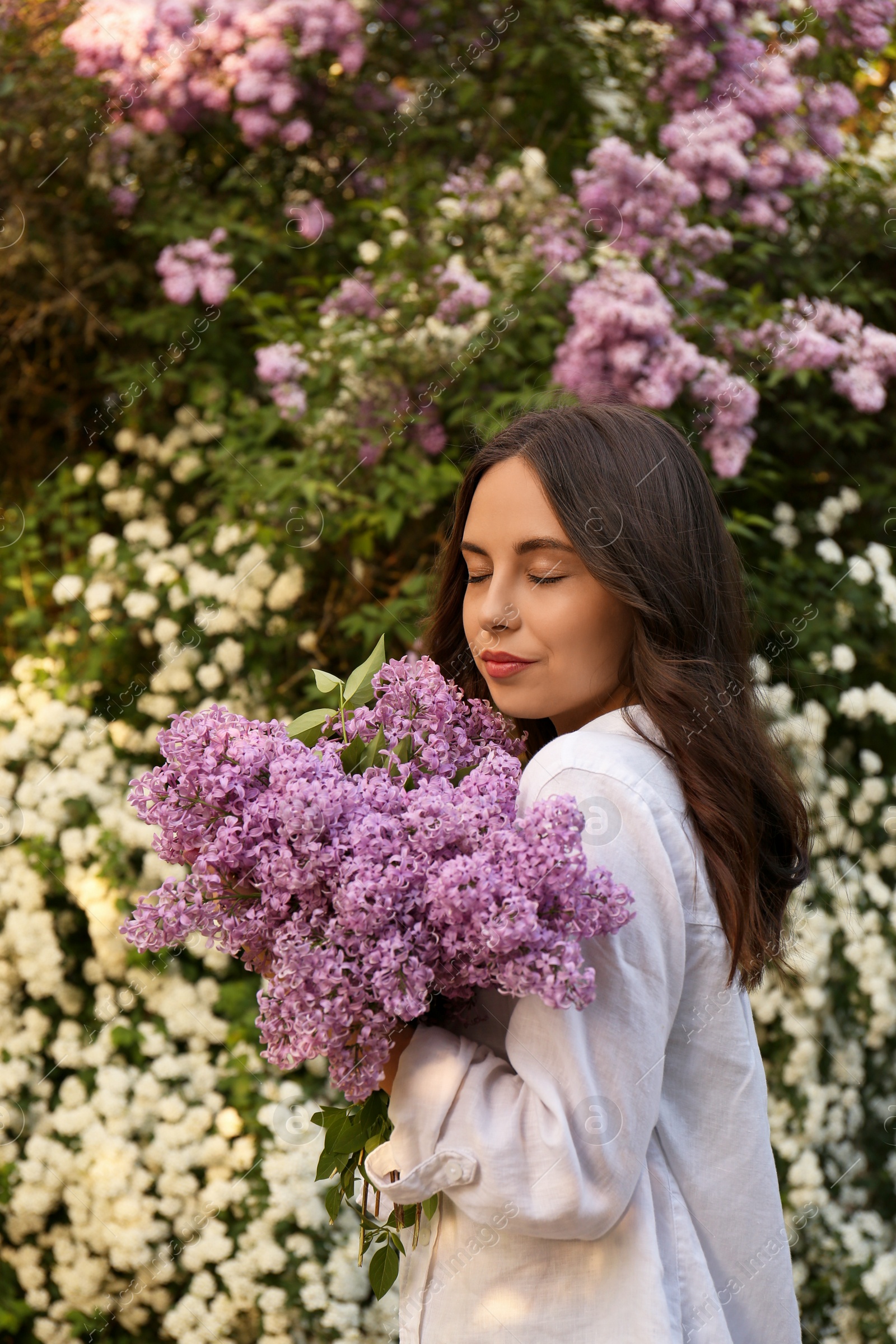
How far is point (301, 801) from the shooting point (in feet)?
3.45

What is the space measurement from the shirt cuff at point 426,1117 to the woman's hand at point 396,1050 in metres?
0.02

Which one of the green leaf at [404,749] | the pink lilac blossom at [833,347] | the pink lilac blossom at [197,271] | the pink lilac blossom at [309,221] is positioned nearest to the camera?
the green leaf at [404,749]

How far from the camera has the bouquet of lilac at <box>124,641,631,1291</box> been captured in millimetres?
991

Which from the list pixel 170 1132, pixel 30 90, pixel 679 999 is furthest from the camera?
pixel 30 90

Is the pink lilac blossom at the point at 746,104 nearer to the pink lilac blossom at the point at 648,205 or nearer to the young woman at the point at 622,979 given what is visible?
the pink lilac blossom at the point at 648,205

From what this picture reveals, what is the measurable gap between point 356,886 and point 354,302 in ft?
7.81

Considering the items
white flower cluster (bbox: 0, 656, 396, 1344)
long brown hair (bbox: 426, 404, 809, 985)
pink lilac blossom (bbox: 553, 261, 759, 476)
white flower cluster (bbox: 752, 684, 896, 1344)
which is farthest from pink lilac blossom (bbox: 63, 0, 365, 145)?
long brown hair (bbox: 426, 404, 809, 985)

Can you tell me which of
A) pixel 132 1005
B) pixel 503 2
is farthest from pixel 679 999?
pixel 503 2

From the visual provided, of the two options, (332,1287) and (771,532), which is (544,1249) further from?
(771,532)

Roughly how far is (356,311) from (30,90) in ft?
4.36

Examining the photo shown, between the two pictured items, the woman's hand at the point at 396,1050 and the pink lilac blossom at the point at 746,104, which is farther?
the pink lilac blossom at the point at 746,104

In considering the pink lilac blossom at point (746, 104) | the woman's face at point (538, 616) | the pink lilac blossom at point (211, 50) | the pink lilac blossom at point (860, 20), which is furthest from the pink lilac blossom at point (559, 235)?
the woman's face at point (538, 616)

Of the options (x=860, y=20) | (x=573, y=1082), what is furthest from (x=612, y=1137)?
(x=860, y=20)

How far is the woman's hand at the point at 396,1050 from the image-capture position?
1.16 meters
